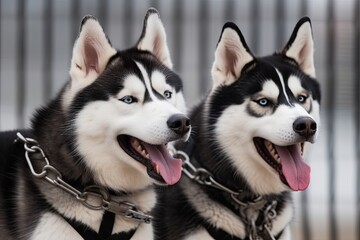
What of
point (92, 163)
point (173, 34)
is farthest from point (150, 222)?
point (173, 34)

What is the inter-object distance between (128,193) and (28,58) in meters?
3.73

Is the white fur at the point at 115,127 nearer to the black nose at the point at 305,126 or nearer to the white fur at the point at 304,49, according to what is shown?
the black nose at the point at 305,126

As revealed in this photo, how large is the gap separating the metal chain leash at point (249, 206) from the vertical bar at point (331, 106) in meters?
3.00

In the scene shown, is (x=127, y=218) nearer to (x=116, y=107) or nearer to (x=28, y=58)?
(x=116, y=107)

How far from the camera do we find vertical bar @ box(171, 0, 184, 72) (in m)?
7.32

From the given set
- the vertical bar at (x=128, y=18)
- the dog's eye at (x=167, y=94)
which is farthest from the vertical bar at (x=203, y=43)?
the dog's eye at (x=167, y=94)

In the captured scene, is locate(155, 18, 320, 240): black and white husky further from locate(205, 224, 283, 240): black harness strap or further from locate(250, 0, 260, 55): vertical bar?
locate(250, 0, 260, 55): vertical bar

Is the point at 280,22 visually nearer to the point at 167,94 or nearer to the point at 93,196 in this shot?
the point at 167,94

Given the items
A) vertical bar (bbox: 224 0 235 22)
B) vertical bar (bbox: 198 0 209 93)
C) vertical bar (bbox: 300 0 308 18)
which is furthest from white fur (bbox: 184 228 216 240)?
vertical bar (bbox: 300 0 308 18)

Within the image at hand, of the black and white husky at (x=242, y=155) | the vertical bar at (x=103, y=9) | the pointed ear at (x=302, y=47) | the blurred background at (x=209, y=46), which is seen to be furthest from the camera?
the blurred background at (x=209, y=46)

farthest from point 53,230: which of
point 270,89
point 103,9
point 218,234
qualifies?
point 103,9

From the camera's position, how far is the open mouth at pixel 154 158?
391cm

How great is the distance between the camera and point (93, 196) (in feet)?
13.4

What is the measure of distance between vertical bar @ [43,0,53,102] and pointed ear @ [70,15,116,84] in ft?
10.1
